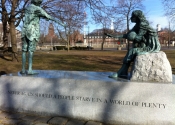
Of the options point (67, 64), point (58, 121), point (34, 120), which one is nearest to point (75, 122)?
point (58, 121)

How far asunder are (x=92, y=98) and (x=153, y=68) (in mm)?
1390

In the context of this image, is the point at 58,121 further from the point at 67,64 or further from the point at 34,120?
the point at 67,64

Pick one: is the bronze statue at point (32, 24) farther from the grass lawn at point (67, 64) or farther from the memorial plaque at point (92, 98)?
the grass lawn at point (67, 64)

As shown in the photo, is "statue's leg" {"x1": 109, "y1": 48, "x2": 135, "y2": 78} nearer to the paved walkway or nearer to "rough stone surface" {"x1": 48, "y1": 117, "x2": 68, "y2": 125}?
the paved walkway

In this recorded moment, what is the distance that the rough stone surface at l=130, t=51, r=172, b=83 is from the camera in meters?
4.14

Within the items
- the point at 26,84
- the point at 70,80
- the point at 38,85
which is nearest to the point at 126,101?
the point at 70,80

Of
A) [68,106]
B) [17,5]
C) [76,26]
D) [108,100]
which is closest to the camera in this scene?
[108,100]

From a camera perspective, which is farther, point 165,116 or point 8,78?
point 8,78

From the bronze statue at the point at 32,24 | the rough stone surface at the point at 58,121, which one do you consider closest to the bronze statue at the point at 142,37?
the rough stone surface at the point at 58,121

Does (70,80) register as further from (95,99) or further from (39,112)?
(39,112)

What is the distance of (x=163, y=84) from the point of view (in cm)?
388

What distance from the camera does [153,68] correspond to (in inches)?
164

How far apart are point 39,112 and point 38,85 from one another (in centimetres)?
63

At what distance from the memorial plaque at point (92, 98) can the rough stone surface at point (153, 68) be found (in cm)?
30
